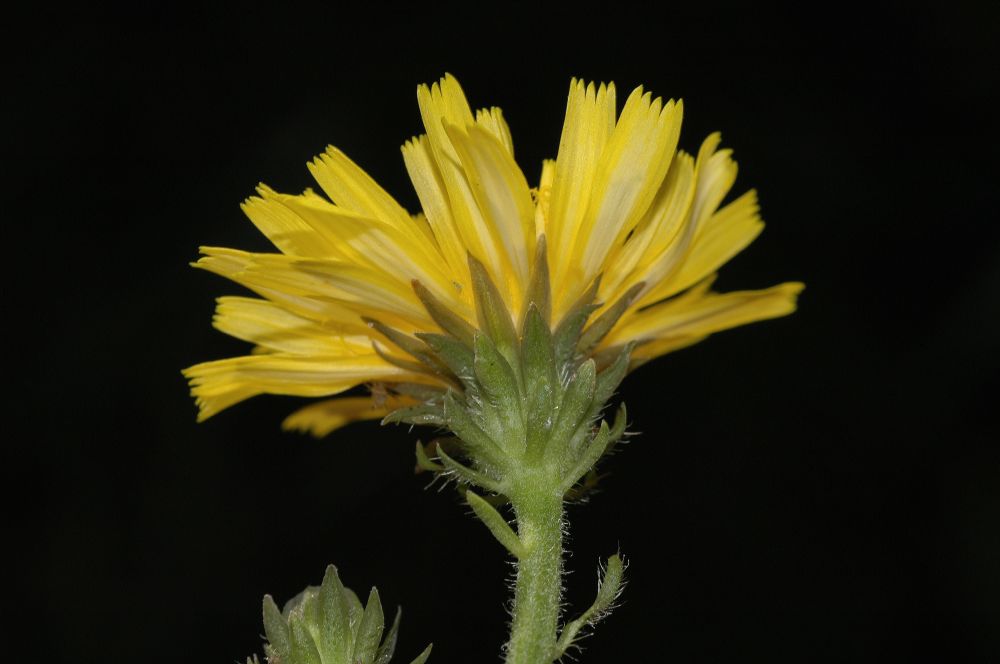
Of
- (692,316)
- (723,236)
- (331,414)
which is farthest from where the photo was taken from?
(331,414)

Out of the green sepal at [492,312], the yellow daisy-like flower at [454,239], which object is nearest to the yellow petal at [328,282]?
the yellow daisy-like flower at [454,239]

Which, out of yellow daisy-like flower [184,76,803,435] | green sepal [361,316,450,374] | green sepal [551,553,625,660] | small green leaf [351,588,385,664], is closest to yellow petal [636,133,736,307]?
yellow daisy-like flower [184,76,803,435]

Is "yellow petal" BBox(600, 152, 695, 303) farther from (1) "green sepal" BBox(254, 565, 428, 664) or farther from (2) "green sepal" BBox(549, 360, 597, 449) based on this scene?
(1) "green sepal" BBox(254, 565, 428, 664)

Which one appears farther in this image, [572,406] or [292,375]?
[292,375]

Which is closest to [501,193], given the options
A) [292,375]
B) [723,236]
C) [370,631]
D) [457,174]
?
[457,174]

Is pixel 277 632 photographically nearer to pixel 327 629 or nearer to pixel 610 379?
pixel 327 629

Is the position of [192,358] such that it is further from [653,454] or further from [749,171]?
[749,171]

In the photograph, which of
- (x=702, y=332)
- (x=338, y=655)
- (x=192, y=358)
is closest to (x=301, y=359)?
(x=338, y=655)

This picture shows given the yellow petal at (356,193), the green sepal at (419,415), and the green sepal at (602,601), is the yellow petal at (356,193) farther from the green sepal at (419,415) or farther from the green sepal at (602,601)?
the green sepal at (602,601)
